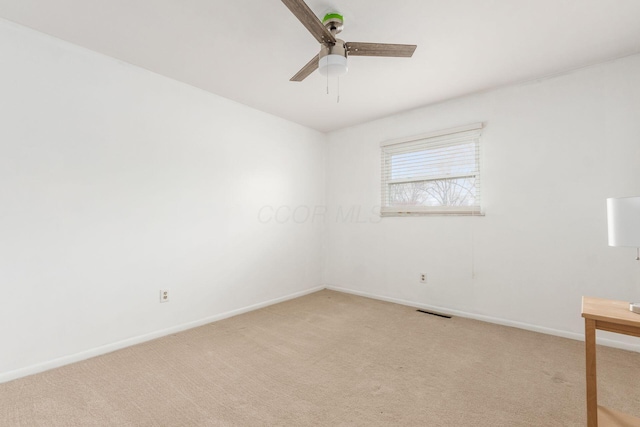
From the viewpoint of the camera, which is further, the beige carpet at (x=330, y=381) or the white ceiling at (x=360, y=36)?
Result: the white ceiling at (x=360, y=36)

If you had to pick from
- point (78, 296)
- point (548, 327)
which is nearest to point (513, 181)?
point (548, 327)

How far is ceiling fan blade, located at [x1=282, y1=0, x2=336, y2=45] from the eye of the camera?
140 cm

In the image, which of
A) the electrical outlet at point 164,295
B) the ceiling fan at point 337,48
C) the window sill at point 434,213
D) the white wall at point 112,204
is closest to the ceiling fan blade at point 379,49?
the ceiling fan at point 337,48

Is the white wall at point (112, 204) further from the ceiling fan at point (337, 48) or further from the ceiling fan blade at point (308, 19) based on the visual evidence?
the ceiling fan blade at point (308, 19)

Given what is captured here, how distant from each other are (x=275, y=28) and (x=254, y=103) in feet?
4.77

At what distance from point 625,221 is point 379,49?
1638 millimetres

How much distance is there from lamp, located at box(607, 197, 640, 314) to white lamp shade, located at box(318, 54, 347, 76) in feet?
5.33

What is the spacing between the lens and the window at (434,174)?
10.5 feet

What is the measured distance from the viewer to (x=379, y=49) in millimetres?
1819

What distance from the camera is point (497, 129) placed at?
301 cm

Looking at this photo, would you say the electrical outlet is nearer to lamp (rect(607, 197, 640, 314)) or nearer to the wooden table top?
the wooden table top

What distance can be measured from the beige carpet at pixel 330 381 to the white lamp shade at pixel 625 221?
3.21 feet

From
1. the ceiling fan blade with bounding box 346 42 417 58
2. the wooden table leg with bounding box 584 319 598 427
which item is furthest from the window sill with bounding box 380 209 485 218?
the ceiling fan blade with bounding box 346 42 417 58

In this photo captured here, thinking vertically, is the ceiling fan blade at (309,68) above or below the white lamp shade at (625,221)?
above
